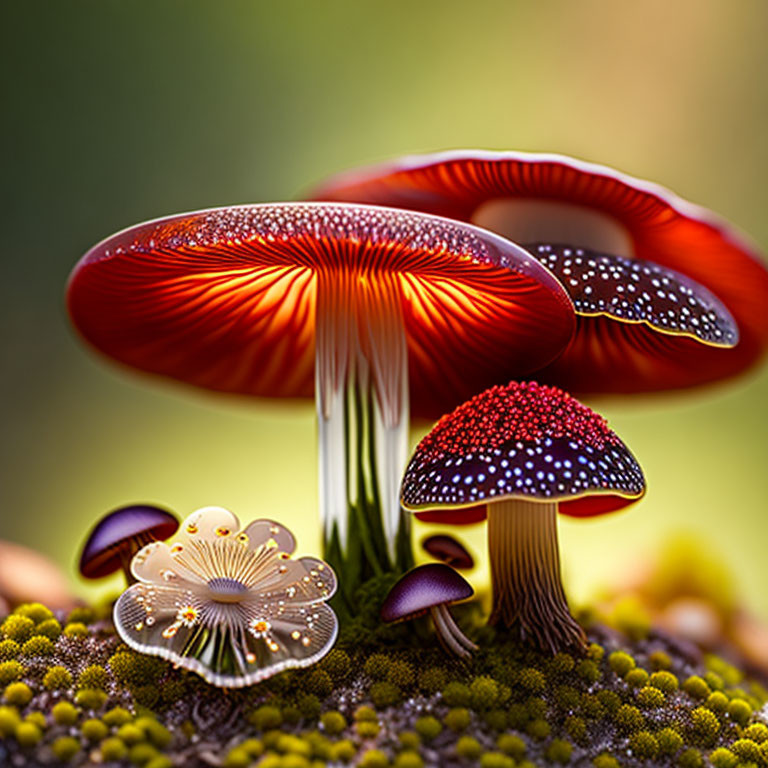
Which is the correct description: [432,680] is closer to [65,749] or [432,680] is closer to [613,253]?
[65,749]

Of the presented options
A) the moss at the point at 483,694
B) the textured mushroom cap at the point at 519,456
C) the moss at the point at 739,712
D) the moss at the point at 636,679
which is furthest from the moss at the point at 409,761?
the moss at the point at 739,712

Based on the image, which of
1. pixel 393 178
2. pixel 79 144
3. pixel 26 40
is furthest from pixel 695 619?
pixel 26 40

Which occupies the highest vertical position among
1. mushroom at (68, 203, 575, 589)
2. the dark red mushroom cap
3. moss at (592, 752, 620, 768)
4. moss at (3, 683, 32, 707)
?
mushroom at (68, 203, 575, 589)

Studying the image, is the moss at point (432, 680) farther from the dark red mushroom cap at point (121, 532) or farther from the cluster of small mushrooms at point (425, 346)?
the dark red mushroom cap at point (121, 532)

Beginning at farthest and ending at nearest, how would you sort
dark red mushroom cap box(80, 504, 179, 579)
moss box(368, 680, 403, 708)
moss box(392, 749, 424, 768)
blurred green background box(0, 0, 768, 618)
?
blurred green background box(0, 0, 768, 618), dark red mushroom cap box(80, 504, 179, 579), moss box(368, 680, 403, 708), moss box(392, 749, 424, 768)

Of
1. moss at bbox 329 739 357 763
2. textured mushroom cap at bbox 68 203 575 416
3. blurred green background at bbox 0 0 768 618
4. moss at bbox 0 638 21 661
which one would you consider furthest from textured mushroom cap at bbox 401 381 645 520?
blurred green background at bbox 0 0 768 618

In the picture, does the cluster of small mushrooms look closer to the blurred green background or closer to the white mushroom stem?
the white mushroom stem
